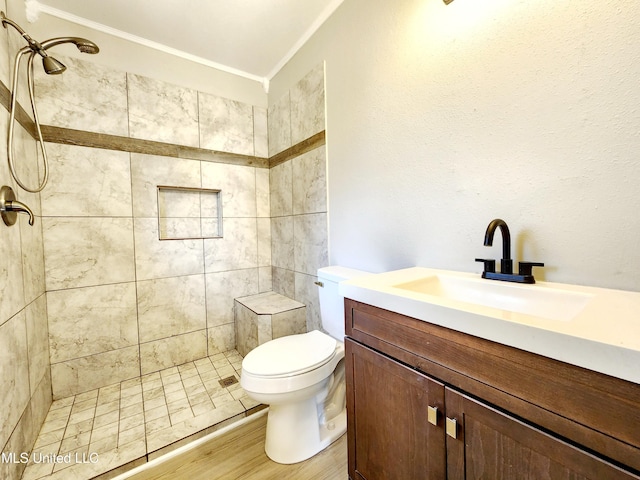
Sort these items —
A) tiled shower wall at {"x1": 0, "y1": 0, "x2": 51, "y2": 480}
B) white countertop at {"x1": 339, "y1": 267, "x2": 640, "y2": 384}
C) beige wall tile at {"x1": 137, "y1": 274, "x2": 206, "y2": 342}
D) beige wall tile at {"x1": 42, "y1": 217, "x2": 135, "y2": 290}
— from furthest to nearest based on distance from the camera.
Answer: beige wall tile at {"x1": 137, "y1": 274, "x2": 206, "y2": 342} < beige wall tile at {"x1": 42, "y1": 217, "x2": 135, "y2": 290} < tiled shower wall at {"x1": 0, "y1": 0, "x2": 51, "y2": 480} < white countertop at {"x1": 339, "y1": 267, "x2": 640, "y2": 384}

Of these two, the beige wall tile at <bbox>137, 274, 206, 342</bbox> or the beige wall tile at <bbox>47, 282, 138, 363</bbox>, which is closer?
the beige wall tile at <bbox>47, 282, 138, 363</bbox>

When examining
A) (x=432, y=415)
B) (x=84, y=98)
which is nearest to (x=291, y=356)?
(x=432, y=415)

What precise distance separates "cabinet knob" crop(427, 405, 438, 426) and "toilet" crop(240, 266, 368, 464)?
2.14 feet

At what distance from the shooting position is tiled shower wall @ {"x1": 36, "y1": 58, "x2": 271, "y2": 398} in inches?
67.2

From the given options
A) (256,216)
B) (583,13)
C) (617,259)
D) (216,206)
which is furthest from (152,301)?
(583,13)

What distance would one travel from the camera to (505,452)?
57 cm

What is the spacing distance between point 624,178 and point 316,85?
1663 millimetres

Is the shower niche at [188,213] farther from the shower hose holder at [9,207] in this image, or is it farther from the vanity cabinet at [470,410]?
the vanity cabinet at [470,410]

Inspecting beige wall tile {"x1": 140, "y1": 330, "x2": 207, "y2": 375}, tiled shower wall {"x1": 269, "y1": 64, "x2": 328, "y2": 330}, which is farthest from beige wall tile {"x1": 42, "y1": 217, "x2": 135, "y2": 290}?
tiled shower wall {"x1": 269, "y1": 64, "x2": 328, "y2": 330}

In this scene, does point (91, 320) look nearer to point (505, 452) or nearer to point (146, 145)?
point (146, 145)

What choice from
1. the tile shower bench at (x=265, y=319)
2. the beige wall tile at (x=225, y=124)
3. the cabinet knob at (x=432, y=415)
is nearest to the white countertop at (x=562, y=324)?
the cabinet knob at (x=432, y=415)

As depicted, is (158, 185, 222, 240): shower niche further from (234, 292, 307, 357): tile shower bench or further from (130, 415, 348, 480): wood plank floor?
(130, 415, 348, 480): wood plank floor

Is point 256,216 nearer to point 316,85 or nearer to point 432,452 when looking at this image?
point 316,85

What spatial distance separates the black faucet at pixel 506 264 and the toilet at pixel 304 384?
0.66 metres
